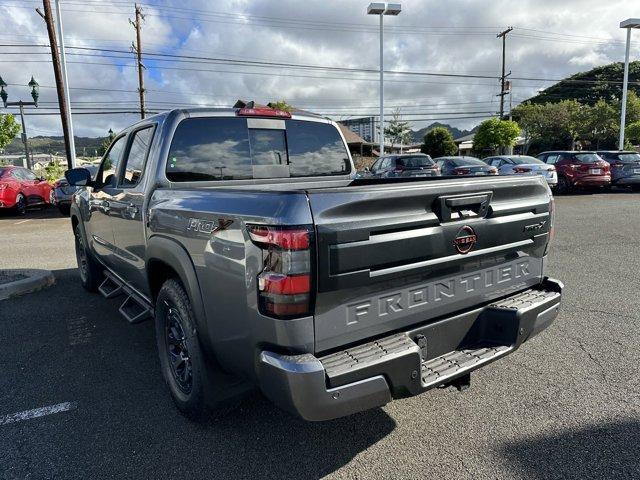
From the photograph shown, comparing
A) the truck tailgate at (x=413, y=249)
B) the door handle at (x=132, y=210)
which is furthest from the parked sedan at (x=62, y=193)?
the truck tailgate at (x=413, y=249)

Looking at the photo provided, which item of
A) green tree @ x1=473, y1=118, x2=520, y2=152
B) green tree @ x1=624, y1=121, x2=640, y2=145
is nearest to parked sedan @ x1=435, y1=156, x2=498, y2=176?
green tree @ x1=473, y1=118, x2=520, y2=152

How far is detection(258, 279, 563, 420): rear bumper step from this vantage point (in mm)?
1975

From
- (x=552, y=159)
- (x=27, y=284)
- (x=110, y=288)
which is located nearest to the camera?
(x=110, y=288)

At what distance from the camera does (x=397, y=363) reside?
6.98ft

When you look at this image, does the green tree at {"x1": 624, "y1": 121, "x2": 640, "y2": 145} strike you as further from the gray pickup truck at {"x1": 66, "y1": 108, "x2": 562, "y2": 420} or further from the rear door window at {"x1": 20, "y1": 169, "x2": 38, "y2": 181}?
the gray pickup truck at {"x1": 66, "y1": 108, "x2": 562, "y2": 420}

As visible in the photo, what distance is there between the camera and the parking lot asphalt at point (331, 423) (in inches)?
97.6

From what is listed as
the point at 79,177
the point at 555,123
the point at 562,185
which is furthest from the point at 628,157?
the point at 555,123

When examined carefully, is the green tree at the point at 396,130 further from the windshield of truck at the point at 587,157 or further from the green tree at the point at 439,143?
the windshield of truck at the point at 587,157

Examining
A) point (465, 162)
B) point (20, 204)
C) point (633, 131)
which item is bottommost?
point (20, 204)

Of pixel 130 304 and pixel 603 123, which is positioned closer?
pixel 130 304

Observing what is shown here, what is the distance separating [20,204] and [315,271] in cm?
1572

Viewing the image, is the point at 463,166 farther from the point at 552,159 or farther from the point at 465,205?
the point at 465,205

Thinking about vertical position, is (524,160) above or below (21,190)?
above

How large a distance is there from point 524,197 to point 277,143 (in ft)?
6.33
